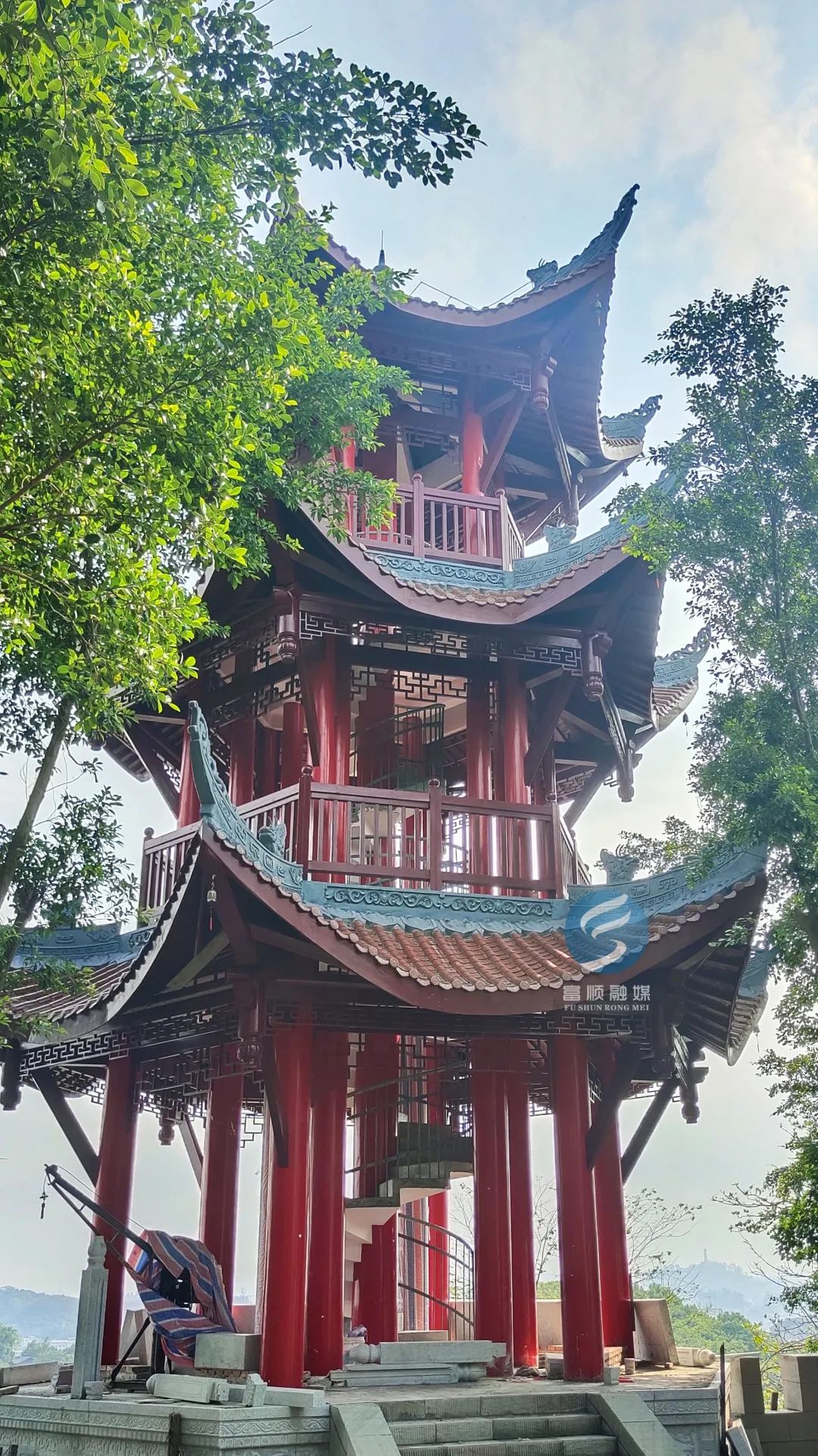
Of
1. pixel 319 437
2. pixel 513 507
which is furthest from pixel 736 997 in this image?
pixel 513 507

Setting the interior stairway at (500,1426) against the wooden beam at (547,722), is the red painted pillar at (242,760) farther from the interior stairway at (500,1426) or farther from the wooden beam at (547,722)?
the interior stairway at (500,1426)

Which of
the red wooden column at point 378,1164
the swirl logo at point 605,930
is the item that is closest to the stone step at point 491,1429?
the swirl logo at point 605,930

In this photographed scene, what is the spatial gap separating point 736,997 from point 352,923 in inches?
121

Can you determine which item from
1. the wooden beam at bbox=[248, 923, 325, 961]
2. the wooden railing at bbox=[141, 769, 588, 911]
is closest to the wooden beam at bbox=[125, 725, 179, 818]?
the wooden railing at bbox=[141, 769, 588, 911]

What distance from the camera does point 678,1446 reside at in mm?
7246

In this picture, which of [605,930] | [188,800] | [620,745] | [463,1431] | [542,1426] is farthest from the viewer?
[620,745]

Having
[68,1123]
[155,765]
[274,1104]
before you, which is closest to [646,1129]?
[274,1104]

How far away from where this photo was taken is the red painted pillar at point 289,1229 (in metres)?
8.20

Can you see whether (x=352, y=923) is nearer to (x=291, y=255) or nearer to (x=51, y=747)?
(x=51, y=747)

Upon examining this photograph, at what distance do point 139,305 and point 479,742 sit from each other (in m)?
5.49

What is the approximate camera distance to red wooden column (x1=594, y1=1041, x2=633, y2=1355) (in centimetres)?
1047

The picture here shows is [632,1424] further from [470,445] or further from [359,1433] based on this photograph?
[470,445]

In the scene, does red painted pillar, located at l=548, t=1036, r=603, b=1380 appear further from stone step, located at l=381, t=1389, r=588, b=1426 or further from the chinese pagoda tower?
stone step, located at l=381, t=1389, r=588, b=1426

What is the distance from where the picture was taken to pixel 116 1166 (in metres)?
10.4
